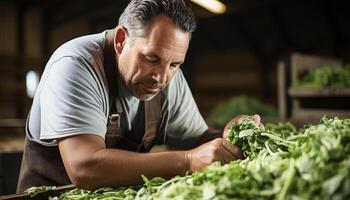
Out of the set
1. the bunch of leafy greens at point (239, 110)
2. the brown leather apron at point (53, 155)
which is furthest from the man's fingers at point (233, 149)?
the bunch of leafy greens at point (239, 110)

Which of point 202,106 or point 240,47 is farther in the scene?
point 202,106

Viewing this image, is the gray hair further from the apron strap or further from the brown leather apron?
the apron strap

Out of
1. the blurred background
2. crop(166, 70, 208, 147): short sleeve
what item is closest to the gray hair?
crop(166, 70, 208, 147): short sleeve

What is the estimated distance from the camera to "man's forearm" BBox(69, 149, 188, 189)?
1.85 m

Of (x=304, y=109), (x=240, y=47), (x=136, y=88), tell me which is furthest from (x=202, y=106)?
(x=136, y=88)

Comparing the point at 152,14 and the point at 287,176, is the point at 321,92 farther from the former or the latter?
the point at 287,176

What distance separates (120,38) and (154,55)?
11.9 inches

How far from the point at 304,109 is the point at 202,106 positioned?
919cm

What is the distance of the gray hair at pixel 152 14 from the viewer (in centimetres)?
217

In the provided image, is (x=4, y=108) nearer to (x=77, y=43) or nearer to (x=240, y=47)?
(x=240, y=47)

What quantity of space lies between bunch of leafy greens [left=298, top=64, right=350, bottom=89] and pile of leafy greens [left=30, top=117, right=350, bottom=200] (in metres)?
3.70

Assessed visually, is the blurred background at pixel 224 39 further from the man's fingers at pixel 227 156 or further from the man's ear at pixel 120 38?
the man's fingers at pixel 227 156

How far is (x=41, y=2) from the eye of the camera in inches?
418

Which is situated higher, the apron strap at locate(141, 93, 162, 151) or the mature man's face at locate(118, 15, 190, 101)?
the mature man's face at locate(118, 15, 190, 101)
